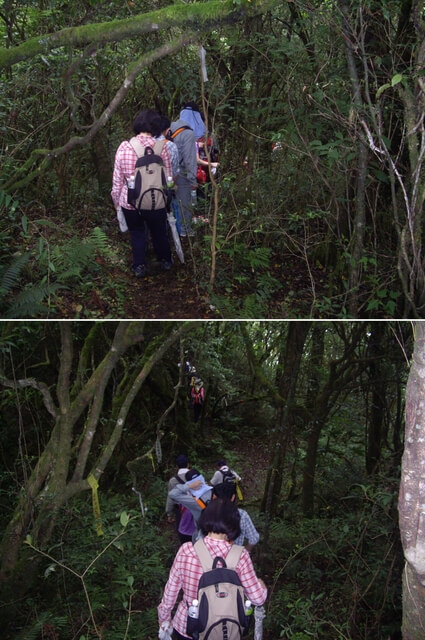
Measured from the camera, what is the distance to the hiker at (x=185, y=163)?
5.75 meters

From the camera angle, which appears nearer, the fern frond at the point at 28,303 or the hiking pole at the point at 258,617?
the hiking pole at the point at 258,617

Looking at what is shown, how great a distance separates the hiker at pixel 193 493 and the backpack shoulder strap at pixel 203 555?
158 cm

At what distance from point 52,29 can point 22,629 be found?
235 inches

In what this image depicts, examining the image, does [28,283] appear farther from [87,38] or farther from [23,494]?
[87,38]

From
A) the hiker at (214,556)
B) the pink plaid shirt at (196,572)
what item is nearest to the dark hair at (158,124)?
the hiker at (214,556)

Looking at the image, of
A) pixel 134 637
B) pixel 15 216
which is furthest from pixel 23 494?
pixel 15 216

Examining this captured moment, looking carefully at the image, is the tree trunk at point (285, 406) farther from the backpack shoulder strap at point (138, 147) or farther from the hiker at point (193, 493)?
the backpack shoulder strap at point (138, 147)

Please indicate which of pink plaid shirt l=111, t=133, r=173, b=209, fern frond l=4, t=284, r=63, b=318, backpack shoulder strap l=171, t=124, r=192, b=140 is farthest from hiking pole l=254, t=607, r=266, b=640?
backpack shoulder strap l=171, t=124, r=192, b=140

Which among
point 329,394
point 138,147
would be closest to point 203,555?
point 138,147

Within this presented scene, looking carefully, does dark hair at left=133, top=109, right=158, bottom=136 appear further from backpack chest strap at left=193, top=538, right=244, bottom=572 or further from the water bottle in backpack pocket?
the water bottle in backpack pocket

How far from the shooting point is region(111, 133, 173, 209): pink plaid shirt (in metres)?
4.71

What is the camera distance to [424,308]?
4.73 metres

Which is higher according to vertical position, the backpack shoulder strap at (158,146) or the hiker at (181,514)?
the backpack shoulder strap at (158,146)

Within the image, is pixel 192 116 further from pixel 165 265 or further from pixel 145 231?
pixel 165 265
